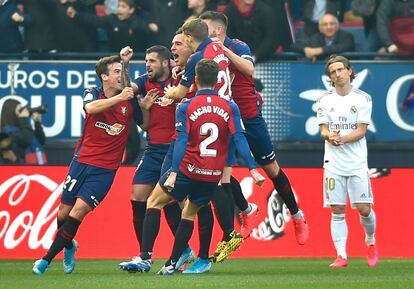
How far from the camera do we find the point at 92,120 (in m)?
14.1

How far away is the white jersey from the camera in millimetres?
14867

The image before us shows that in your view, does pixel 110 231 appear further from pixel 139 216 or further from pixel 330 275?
pixel 330 275

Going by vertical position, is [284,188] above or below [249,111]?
below

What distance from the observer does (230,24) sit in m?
18.9


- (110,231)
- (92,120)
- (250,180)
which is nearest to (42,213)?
(110,231)

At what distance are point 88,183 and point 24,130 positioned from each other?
17.0ft

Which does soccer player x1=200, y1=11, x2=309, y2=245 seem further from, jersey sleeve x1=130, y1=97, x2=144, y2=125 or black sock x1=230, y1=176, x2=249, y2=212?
jersey sleeve x1=130, y1=97, x2=144, y2=125

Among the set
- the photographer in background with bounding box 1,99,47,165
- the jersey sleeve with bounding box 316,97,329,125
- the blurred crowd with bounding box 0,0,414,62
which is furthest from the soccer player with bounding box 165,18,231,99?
the photographer in background with bounding box 1,99,47,165

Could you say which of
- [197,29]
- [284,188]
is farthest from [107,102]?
[284,188]

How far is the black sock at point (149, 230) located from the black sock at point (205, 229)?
508mm

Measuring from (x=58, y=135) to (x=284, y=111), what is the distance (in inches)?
128

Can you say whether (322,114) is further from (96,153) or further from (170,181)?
(170,181)

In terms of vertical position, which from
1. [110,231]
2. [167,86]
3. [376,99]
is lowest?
[110,231]

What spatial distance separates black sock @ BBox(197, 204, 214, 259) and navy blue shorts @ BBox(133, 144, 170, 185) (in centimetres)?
106
